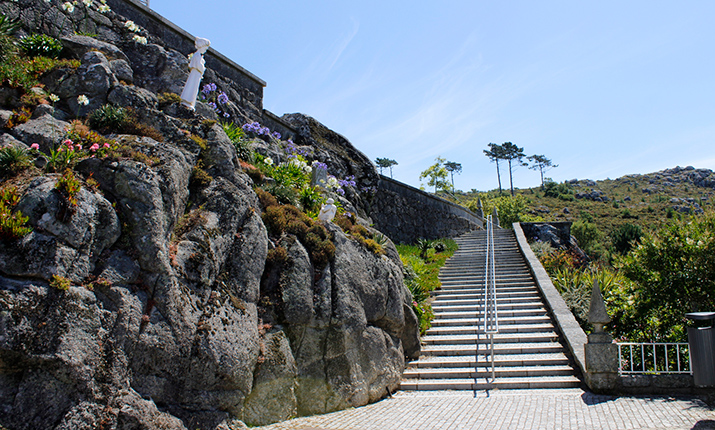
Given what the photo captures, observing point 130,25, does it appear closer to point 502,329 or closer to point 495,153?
point 502,329

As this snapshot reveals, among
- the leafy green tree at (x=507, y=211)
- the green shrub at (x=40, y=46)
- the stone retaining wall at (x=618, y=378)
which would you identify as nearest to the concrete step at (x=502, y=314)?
the stone retaining wall at (x=618, y=378)

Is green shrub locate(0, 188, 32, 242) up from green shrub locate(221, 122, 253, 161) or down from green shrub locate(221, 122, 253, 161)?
down

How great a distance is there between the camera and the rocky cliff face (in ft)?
12.9

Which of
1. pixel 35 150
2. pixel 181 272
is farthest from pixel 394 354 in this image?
pixel 35 150

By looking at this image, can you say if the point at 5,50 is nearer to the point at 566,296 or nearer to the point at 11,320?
the point at 11,320

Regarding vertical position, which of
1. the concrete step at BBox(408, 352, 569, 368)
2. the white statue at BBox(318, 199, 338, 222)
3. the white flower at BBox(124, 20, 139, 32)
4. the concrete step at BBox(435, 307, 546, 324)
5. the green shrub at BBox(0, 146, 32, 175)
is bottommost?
the concrete step at BBox(408, 352, 569, 368)

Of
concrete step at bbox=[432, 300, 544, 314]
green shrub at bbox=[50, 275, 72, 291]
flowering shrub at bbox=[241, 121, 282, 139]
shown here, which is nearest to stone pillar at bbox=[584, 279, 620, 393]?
concrete step at bbox=[432, 300, 544, 314]

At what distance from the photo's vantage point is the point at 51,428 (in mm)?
3734

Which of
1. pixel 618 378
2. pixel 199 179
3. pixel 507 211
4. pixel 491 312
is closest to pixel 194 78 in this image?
pixel 199 179

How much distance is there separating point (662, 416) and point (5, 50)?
11.4 meters

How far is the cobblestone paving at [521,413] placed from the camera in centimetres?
557

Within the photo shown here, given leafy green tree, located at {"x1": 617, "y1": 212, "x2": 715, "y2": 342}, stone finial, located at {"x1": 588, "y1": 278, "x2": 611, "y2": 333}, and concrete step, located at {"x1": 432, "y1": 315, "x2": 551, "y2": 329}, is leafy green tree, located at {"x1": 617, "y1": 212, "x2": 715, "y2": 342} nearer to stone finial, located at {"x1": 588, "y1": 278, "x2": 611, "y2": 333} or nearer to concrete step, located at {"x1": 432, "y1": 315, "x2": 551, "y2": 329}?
stone finial, located at {"x1": 588, "y1": 278, "x2": 611, "y2": 333}

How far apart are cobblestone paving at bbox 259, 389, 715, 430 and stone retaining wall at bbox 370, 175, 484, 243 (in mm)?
11244

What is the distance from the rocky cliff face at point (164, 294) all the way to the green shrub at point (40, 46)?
13.0 inches
